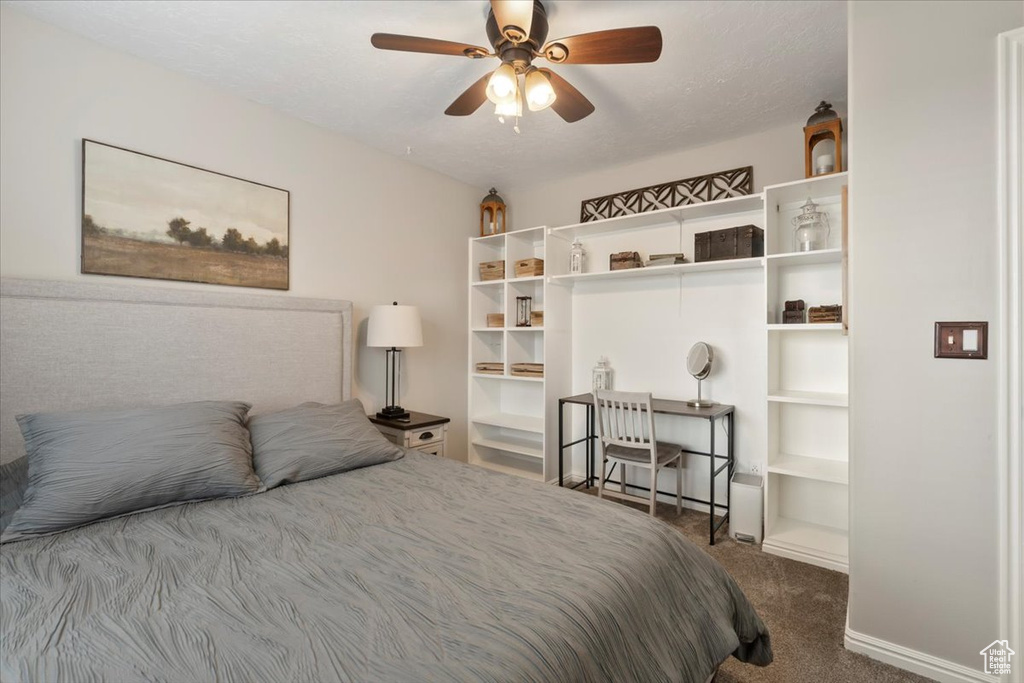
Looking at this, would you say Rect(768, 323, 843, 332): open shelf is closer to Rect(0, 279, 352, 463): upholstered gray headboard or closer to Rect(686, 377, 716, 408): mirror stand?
Rect(686, 377, 716, 408): mirror stand

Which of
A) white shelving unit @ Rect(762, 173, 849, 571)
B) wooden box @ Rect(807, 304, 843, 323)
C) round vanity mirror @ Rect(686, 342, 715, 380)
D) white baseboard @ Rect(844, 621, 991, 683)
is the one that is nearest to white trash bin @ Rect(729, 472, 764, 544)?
white shelving unit @ Rect(762, 173, 849, 571)

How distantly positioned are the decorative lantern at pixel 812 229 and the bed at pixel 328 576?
6.61 feet

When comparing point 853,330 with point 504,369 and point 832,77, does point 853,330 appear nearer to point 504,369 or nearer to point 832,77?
point 832,77

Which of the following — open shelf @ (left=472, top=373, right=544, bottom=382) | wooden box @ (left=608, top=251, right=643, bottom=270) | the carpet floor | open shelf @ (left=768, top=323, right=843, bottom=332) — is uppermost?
wooden box @ (left=608, top=251, right=643, bottom=270)

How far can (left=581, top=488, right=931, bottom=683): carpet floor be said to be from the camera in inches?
66.7

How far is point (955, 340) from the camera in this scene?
159 centimetres

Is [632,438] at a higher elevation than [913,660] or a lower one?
higher

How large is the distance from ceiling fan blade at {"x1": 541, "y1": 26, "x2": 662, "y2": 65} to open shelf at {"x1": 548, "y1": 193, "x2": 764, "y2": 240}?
54.4 inches

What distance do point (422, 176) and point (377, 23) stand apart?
5.63ft

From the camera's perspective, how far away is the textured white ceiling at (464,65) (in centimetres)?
195

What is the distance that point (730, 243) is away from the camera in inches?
116

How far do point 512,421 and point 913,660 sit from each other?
2727mm

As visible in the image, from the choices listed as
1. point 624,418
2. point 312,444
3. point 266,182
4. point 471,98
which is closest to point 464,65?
point 471,98

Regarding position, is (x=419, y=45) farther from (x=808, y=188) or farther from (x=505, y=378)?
(x=505, y=378)
